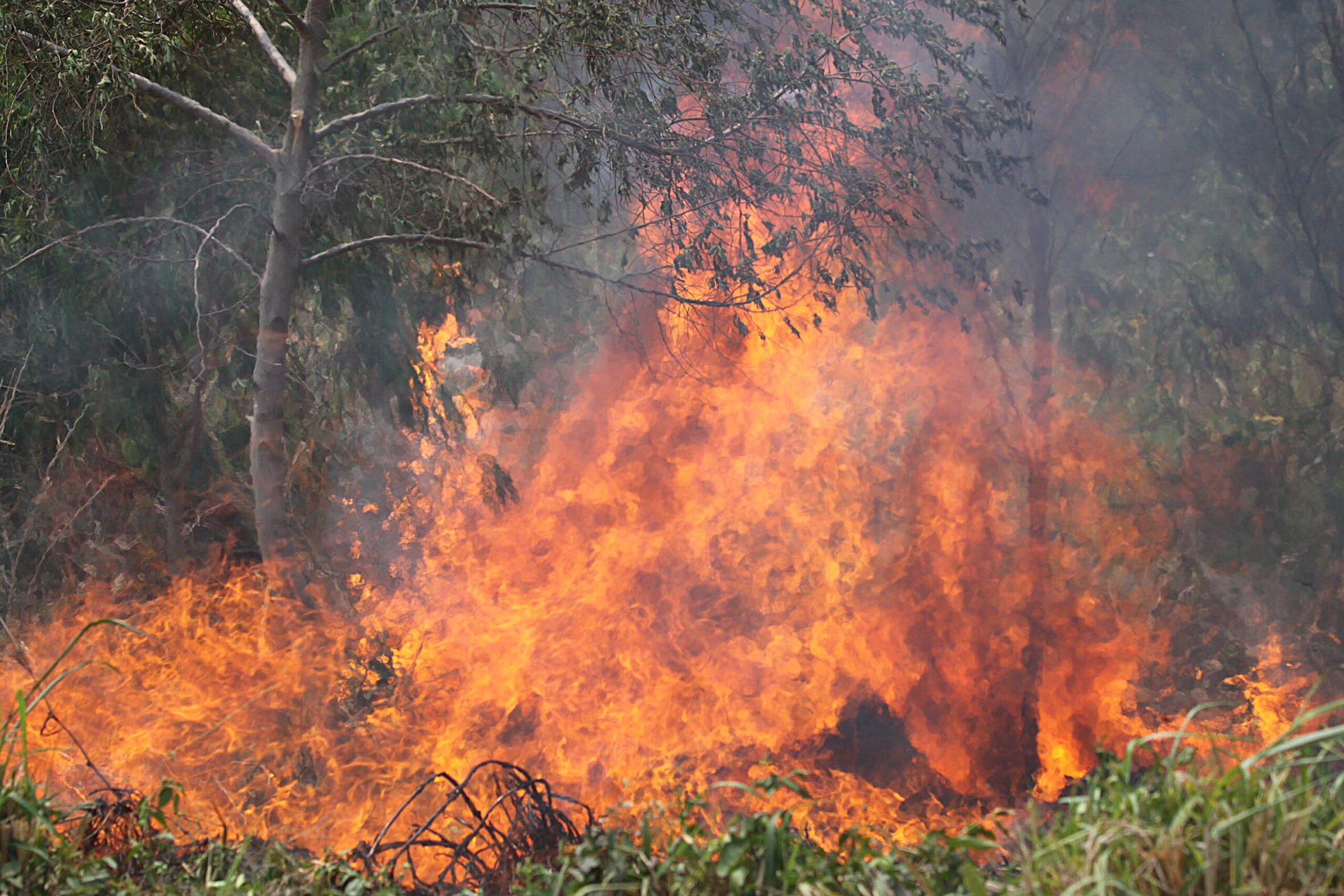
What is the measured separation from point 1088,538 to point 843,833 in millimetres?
10906

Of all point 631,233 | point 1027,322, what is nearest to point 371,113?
point 631,233

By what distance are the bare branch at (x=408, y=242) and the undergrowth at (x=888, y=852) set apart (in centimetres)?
645

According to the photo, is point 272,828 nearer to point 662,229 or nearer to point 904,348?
point 662,229

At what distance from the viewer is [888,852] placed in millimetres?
2635

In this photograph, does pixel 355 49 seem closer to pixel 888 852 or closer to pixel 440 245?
pixel 440 245

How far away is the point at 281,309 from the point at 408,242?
4.15ft

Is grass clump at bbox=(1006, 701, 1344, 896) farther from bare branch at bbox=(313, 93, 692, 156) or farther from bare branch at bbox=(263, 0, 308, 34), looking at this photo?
bare branch at bbox=(263, 0, 308, 34)

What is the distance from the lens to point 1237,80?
38.6ft

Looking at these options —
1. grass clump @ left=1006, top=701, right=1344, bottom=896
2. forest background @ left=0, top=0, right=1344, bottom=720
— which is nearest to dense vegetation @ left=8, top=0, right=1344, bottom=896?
forest background @ left=0, top=0, right=1344, bottom=720

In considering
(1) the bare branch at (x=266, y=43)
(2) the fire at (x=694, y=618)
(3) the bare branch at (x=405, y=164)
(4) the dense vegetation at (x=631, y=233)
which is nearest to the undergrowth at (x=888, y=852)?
(4) the dense vegetation at (x=631, y=233)

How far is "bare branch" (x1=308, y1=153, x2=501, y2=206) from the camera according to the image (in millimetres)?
8500

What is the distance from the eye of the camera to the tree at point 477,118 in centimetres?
762

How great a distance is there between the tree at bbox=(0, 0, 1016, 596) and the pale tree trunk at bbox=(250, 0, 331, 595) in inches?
0.8

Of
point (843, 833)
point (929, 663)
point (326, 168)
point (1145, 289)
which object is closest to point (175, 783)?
point (843, 833)
